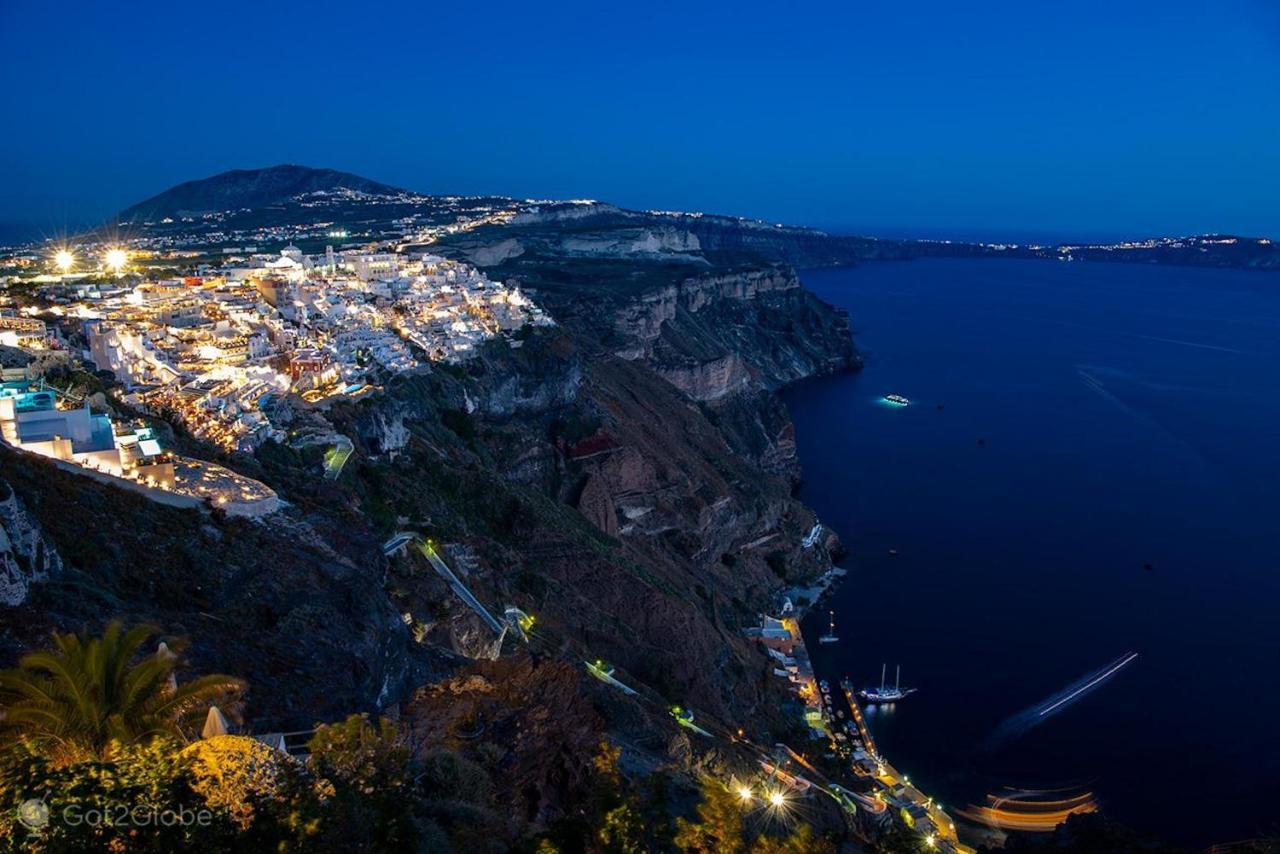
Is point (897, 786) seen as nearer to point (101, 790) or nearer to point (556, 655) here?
point (556, 655)

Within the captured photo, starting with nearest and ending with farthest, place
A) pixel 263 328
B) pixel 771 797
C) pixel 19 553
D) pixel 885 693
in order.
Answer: pixel 19 553 < pixel 771 797 < pixel 885 693 < pixel 263 328

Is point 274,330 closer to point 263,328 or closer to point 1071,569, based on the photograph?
point 263,328

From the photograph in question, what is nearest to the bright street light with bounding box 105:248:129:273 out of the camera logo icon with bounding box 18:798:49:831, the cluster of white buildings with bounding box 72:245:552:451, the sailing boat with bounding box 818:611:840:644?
the cluster of white buildings with bounding box 72:245:552:451

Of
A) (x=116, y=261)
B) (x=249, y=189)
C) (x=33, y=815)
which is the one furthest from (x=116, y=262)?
(x=249, y=189)

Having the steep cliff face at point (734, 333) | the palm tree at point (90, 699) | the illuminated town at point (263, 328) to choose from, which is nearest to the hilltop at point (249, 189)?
the steep cliff face at point (734, 333)

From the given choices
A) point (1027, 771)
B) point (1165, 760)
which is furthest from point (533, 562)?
point (1165, 760)

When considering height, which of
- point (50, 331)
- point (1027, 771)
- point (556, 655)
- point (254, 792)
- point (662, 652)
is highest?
point (50, 331)
